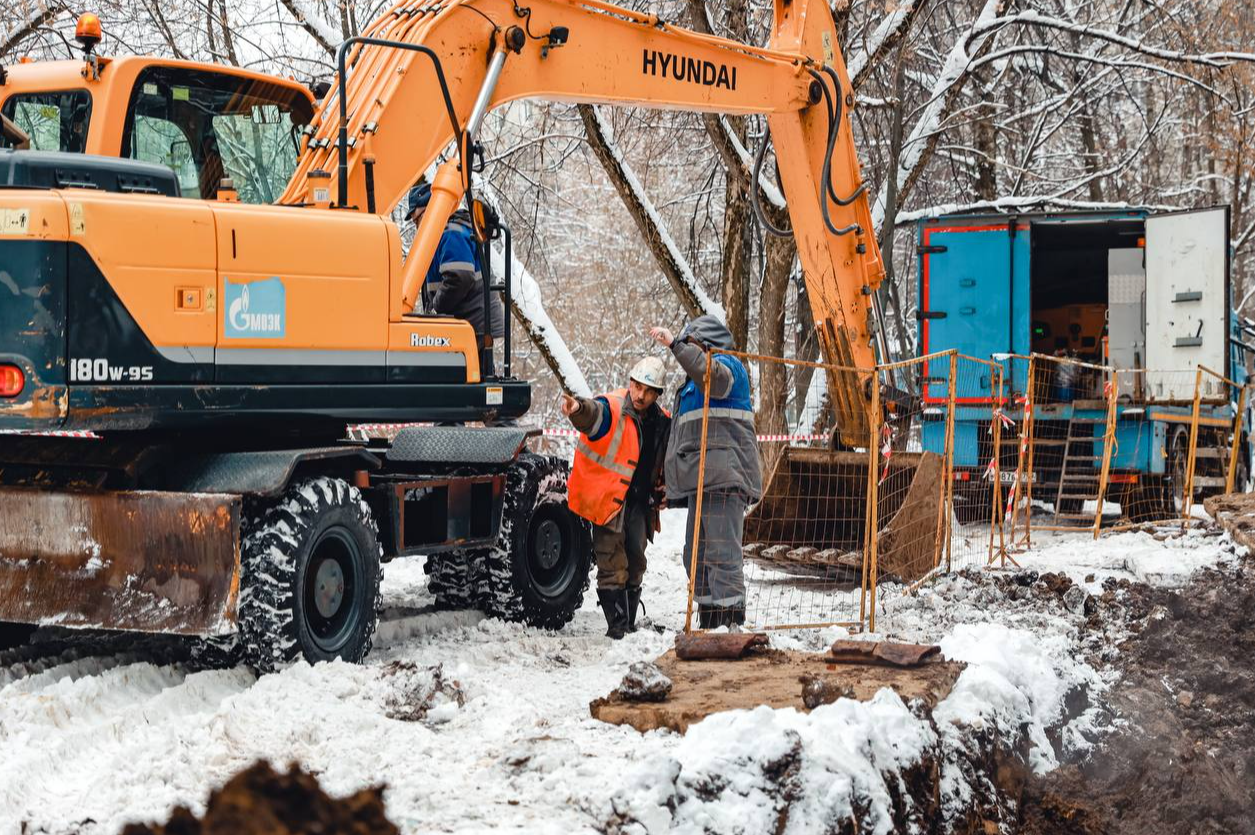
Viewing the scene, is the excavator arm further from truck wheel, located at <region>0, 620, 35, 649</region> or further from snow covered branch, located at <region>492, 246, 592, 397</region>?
snow covered branch, located at <region>492, 246, 592, 397</region>

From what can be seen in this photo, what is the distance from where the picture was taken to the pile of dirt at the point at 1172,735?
217 inches

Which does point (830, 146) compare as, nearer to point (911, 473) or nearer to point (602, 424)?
point (911, 473)

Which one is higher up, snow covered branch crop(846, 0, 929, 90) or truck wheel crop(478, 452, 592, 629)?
snow covered branch crop(846, 0, 929, 90)

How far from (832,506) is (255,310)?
18.1ft

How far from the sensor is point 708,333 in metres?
7.75

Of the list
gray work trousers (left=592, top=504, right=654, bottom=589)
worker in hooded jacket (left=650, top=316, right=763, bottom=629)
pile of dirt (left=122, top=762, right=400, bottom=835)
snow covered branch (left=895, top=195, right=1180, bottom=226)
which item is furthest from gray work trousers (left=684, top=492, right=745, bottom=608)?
snow covered branch (left=895, top=195, right=1180, bottom=226)

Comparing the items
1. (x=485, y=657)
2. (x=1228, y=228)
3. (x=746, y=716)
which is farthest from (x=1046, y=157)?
(x=746, y=716)

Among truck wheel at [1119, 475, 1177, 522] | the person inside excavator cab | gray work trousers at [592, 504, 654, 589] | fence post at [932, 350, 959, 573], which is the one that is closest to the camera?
the person inside excavator cab

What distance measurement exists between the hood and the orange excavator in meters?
0.94

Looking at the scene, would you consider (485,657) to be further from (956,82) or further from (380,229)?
(956,82)

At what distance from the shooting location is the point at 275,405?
20.9 feet

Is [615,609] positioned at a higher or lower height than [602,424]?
lower

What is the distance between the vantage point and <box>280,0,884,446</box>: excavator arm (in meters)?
6.96

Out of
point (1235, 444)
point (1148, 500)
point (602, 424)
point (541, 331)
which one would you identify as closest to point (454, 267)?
point (602, 424)
